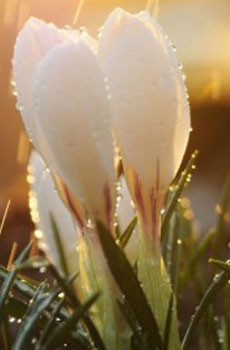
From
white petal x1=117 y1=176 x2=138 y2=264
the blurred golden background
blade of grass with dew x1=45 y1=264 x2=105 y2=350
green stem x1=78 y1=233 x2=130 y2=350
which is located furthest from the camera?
the blurred golden background

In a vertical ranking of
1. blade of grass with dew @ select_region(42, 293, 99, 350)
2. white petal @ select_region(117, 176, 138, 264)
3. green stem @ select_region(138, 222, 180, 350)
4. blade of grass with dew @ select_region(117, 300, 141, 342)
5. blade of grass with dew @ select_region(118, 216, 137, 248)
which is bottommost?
blade of grass with dew @ select_region(42, 293, 99, 350)

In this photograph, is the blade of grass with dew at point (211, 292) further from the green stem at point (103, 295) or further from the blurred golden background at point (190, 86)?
the blurred golden background at point (190, 86)

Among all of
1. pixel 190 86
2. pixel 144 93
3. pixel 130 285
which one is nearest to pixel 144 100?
pixel 144 93

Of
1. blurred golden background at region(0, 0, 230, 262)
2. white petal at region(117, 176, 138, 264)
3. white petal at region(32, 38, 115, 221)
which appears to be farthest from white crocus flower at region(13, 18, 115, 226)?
blurred golden background at region(0, 0, 230, 262)

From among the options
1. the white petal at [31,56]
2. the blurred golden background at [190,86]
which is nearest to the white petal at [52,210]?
the white petal at [31,56]

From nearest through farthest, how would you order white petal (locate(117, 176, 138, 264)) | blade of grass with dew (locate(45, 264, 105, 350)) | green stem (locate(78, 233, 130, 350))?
blade of grass with dew (locate(45, 264, 105, 350)), green stem (locate(78, 233, 130, 350)), white petal (locate(117, 176, 138, 264))

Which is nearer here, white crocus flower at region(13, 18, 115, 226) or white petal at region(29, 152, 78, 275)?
white crocus flower at region(13, 18, 115, 226)

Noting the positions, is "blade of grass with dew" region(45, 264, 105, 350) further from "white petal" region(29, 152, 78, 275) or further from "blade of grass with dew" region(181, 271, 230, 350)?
"white petal" region(29, 152, 78, 275)

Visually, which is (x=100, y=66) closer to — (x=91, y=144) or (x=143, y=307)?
(x=91, y=144)
